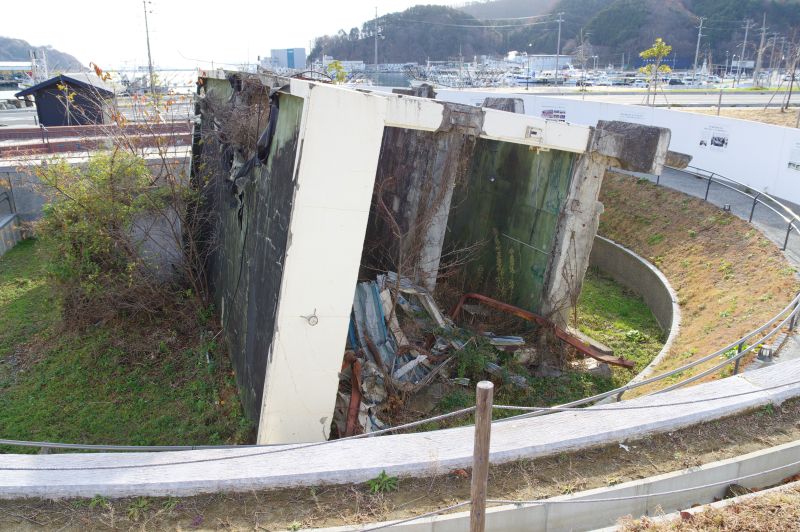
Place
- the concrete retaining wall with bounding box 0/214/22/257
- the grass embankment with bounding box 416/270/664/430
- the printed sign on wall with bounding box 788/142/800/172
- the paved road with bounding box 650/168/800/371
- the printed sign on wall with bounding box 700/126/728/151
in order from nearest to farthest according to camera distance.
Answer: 1. the paved road with bounding box 650/168/800/371
2. the grass embankment with bounding box 416/270/664/430
3. the printed sign on wall with bounding box 788/142/800/172
4. the concrete retaining wall with bounding box 0/214/22/257
5. the printed sign on wall with bounding box 700/126/728/151

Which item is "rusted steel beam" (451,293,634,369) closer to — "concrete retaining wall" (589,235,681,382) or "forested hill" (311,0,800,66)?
"concrete retaining wall" (589,235,681,382)

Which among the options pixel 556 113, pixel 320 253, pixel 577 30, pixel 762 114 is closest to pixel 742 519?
pixel 320 253

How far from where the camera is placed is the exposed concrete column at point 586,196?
9016 millimetres

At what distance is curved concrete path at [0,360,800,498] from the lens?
464cm

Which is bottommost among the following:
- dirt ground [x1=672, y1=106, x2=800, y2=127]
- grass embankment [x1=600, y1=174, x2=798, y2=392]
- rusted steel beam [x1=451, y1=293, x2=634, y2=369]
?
rusted steel beam [x1=451, y1=293, x2=634, y2=369]

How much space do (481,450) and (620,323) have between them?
927 cm

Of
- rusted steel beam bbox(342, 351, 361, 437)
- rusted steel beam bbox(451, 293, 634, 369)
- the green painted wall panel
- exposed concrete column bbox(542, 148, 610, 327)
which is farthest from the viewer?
the green painted wall panel

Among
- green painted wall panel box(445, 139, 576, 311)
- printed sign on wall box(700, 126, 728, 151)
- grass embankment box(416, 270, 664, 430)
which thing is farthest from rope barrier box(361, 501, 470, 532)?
printed sign on wall box(700, 126, 728, 151)

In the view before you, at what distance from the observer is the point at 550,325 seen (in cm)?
982

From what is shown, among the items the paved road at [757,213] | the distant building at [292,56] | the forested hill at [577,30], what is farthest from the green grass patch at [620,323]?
the forested hill at [577,30]

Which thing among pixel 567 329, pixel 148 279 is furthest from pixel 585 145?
pixel 148 279

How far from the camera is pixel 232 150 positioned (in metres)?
9.70

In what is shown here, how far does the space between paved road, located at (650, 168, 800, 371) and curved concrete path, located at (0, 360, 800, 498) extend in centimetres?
169

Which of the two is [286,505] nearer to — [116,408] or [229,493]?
[229,493]
